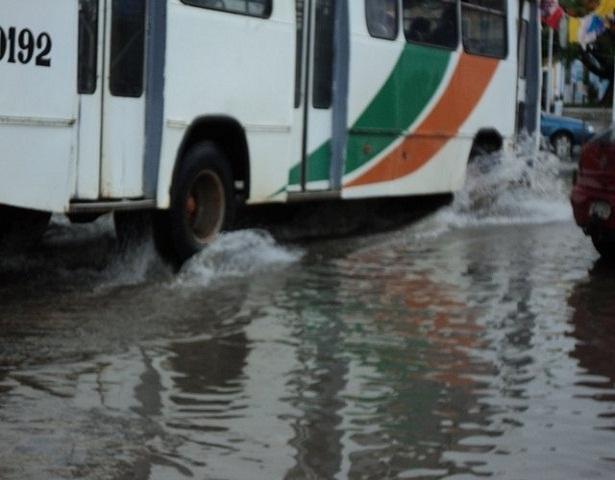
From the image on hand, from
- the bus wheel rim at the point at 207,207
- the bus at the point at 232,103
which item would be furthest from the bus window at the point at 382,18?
the bus wheel rim at the point at 207,207

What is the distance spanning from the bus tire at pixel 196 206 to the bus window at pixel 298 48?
1367 millimetres

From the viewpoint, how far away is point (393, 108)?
1581 centimetres

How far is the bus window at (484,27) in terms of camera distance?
17.4 m

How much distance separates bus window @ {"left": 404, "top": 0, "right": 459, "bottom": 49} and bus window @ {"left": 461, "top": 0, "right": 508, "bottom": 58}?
0.27m

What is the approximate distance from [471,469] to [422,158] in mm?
10458

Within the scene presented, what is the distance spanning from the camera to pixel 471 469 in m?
6.30

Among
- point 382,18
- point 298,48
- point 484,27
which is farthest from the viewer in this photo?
point 484,27

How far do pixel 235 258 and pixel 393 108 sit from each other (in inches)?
140

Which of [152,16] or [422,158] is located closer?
[152,16]

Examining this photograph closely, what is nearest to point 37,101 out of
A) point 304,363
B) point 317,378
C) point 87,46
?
point 87,46

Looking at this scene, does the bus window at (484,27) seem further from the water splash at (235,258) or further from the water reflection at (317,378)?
the water reflection at (317,378)

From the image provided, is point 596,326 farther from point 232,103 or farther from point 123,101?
Result: point 232,103

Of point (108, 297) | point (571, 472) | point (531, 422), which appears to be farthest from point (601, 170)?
point (571, 472)

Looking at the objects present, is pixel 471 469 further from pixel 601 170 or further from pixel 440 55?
pixel 440 55
